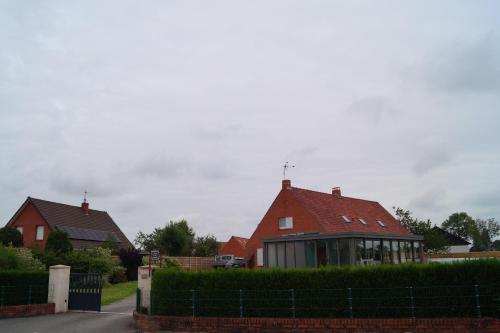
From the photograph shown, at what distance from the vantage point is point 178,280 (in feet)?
51.6

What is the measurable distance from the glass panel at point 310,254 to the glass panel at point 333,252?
0.90m

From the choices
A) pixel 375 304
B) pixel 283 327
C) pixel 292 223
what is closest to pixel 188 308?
pixel 283 327

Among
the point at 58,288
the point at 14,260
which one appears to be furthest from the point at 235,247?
the point at 58,288

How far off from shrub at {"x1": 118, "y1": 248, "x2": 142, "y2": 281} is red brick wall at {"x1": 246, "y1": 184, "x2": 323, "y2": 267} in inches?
393

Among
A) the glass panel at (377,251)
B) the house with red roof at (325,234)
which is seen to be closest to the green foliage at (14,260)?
the house with red roof at (325,234)

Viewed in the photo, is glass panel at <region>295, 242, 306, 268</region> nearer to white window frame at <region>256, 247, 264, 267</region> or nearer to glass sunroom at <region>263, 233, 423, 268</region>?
glass sunroom at <region>263, 233, 423, 268</region>

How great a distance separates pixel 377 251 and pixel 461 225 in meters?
96.5

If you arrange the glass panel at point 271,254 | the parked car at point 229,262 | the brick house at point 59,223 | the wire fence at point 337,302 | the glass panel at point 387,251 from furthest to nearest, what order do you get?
the parked car at point 229,262 < the brick house at point 59,223 < the glass panel at point 387,251 < the glass panel at point 271,254 < the wire fence at point 337,302

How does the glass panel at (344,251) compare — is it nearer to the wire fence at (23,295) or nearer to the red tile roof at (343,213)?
the red tile roof at (343,213)

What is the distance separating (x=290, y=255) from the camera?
26.9m

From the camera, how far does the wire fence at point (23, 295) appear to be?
19.4 meters

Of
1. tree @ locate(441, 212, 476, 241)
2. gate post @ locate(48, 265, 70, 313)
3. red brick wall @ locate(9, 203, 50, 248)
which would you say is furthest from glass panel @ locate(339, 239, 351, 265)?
tree @ locate(441, 212, 476, 241)

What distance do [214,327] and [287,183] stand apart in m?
25.6

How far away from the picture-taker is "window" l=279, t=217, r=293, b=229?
38.4 metres
